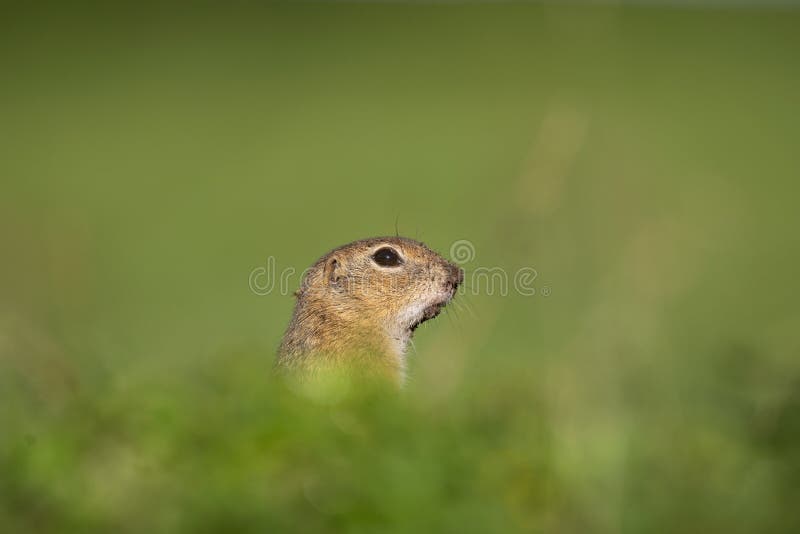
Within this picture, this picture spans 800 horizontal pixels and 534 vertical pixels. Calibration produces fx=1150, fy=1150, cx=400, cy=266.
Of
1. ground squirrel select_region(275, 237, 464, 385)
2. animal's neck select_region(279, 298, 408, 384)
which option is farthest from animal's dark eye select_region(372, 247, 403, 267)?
animal's neck select_region(279, 298, 408, 384)

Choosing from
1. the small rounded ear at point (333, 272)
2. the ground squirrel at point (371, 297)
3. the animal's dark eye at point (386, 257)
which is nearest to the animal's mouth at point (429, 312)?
the ground squirrel at point (371, 297)

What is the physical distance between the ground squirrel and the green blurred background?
0.21 metres

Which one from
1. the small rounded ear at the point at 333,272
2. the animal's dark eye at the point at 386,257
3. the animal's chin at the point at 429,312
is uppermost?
the animal's dark eye at the point at 386,257

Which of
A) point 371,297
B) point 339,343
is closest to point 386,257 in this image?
point 371,297

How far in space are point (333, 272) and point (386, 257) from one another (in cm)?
28

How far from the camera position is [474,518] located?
119 inches

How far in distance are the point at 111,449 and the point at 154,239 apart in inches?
465

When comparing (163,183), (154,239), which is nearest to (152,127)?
(163,183)

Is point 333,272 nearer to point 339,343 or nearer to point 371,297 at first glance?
point 371,297

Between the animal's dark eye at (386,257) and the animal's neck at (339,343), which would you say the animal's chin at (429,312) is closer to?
the animal's neck at (339,343)

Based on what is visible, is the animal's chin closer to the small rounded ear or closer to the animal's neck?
the animal's neck

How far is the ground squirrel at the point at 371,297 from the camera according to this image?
17.9ft

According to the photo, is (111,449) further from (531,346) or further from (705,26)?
(705,26)

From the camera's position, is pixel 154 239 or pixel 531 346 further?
pixel 154 239
